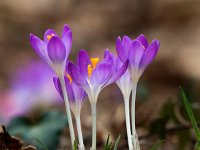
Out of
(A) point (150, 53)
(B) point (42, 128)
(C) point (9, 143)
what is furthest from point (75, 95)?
(B) point (42, 128)

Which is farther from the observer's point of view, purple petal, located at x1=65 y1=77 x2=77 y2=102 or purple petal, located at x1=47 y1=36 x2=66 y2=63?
purple petal, located at x1=65 y1=77 x2=77 y2=102

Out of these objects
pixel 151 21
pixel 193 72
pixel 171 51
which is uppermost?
pixel 151 21

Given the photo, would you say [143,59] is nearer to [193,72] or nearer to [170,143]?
[170,143]

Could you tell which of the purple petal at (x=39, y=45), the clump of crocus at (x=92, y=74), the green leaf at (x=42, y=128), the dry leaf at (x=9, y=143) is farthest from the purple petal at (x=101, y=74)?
the green leaf at (x=42, y=128)

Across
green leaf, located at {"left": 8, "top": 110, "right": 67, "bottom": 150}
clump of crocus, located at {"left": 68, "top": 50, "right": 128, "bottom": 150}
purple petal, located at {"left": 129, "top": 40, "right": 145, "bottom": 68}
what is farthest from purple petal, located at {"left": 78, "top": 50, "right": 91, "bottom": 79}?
green leaf, located at {"left": 8, "top": 110, "right": 67, "bottom": 150}

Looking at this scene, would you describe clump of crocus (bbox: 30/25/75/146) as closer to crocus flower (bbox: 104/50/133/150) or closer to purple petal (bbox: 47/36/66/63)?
purple petal (bbox: 47/36/66/63)

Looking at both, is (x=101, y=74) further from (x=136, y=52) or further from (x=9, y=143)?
(x=9, y=143)

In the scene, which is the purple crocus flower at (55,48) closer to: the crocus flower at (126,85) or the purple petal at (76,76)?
the purple petal at (76,76)

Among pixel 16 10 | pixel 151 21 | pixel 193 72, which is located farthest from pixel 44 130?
pixel 16 10
